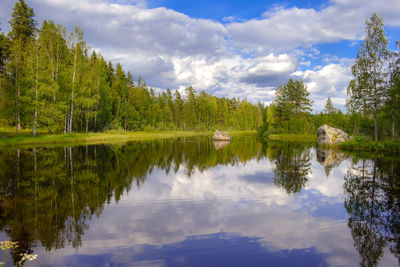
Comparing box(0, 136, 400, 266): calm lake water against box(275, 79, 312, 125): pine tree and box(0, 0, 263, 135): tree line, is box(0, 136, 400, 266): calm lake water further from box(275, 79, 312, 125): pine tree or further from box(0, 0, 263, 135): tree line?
box(275, 79, 312, 125): pine tree

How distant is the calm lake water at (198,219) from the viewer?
5039 mm

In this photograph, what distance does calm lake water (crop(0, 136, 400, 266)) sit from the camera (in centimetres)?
504

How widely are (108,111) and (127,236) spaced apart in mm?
44783

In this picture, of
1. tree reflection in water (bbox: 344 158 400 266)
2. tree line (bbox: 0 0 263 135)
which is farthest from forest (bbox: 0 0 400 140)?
tree reflection in water (bbox: 344 158 400 266)

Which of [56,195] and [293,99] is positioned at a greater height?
[293,99]

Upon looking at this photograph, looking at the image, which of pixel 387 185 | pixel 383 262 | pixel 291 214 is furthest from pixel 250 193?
pixel 387 185

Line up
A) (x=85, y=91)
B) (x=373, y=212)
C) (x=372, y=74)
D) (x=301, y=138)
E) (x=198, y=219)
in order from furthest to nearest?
(x=301, y=138) < (x=85, y=91) < (x=372, y=74) < (x=373, y=212) < (x=198, y=219)

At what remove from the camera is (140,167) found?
15.3 metres

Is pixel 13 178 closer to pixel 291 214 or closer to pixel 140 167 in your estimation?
pixel 140 167

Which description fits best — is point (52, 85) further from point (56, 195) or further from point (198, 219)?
point (198, 219)

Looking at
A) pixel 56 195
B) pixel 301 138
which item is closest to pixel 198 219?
pixel 56 195

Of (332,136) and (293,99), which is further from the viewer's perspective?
(293,99)

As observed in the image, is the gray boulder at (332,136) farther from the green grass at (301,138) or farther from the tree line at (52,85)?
the tree line at (52,85)

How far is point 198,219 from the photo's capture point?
708 centimetres
